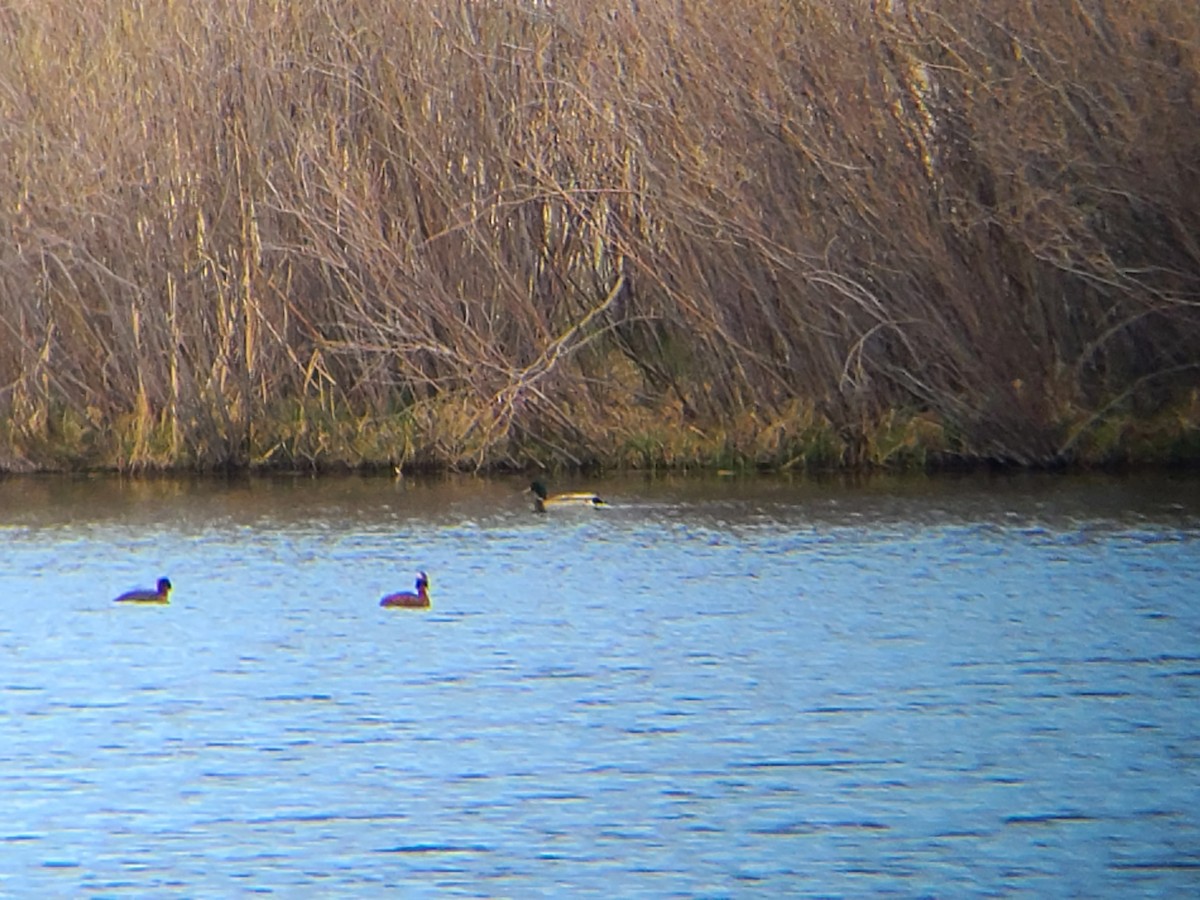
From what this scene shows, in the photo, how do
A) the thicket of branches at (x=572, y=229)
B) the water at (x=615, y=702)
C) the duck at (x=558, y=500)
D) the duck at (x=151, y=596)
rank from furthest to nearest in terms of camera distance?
the thicket of branches at (x=572, y=229), the duck at (x=558, y=500), the duck at (x=151, y=596), the water at (x=615, y=702)

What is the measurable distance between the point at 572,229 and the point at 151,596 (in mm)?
→ 8806

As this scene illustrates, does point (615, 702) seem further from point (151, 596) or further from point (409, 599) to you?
point (151, 596)

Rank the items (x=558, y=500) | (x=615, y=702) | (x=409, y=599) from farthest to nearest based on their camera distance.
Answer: (x=558, y=500) < (x=409, y=599) < (x=615, y=702)

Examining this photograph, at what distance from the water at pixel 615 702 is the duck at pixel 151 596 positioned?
0.13 m

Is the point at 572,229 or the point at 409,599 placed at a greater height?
the point at 572,229

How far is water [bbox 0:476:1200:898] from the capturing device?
9.80 meters

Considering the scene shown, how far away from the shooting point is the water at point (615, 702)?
9.80 meters

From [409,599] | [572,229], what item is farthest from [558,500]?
[409,599]

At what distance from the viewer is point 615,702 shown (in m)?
12.6

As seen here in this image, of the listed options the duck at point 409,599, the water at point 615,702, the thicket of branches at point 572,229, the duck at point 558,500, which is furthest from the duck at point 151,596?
the thicket of branches at point 572,229

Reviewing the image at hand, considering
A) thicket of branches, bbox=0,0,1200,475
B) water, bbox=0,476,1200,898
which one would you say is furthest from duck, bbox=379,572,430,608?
thicket of branches, bbox=0,0,1200,475

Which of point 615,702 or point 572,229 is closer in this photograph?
point 615,702

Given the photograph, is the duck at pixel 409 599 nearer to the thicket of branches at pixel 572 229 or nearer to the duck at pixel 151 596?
the duck at pixel 151 596

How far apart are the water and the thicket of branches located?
8.83ft
